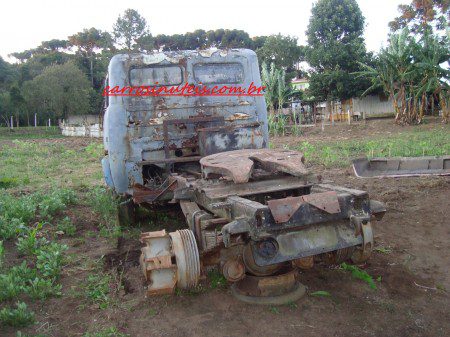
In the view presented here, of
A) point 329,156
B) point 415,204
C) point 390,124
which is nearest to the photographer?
point 415,204

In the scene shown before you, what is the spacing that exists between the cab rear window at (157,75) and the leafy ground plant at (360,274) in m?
3.31

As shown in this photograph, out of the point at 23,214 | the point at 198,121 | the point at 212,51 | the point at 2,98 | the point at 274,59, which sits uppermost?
the point at 274,59

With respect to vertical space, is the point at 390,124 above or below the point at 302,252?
above

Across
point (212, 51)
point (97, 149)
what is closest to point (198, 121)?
point (212, 51)

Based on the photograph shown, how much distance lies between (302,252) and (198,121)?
2.89m

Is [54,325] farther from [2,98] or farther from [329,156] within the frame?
[2,98]

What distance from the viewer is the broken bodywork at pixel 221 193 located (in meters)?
3.27

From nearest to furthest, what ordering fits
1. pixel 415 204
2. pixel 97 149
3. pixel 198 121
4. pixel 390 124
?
1. pixel 198 121
2. pixel 415 204
3. pixel 97 149
4. pixel 390 124

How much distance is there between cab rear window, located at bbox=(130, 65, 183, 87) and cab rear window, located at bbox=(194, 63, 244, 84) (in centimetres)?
26

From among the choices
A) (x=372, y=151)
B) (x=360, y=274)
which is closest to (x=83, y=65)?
(x=372, y=151)

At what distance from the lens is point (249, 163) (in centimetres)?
392

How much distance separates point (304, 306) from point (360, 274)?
31.0 inches

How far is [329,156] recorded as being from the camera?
11.8 meters

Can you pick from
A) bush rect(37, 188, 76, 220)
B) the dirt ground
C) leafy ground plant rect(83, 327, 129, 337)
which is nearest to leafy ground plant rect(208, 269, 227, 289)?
the dirt ground
